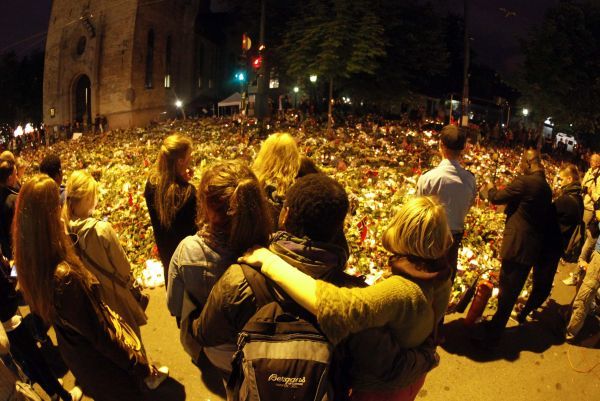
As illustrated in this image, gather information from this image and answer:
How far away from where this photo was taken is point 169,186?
3627mm

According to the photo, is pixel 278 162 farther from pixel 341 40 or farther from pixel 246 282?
pixel 341 40

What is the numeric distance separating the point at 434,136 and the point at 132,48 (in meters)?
27.5

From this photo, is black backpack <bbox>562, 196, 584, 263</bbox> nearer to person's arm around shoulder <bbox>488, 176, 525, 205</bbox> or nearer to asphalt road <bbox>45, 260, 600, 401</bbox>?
asphalt road <bbox>45, 260, 600, 401</bbox>

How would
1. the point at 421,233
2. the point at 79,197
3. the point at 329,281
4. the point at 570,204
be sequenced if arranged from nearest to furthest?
the point at 329,281, the point at 421,233, the point at 79,197, the point at 570,204

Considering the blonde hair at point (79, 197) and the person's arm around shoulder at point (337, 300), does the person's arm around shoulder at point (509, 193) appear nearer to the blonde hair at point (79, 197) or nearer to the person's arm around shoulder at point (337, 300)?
the person's arm around shoulder at point (337, 300)

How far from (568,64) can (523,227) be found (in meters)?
28.7

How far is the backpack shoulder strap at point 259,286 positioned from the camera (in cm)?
180

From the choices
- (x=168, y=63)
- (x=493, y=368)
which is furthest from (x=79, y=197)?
(x=168, y=63)

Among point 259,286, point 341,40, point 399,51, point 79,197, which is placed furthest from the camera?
point 399,51

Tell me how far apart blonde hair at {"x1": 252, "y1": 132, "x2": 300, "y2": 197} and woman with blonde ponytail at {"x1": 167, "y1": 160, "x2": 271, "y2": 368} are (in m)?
1.04

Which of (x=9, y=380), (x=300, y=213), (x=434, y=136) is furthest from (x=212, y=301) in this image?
(x=434, y=136)

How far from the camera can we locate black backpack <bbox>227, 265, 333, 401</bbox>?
1.61 meters

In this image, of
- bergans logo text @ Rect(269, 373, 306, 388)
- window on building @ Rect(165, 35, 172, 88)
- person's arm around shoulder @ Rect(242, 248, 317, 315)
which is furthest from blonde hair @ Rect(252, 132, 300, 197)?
window on building @ Rect(165, 35, 172, 88)

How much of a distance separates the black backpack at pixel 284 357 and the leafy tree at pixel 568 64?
31295 millimetres
